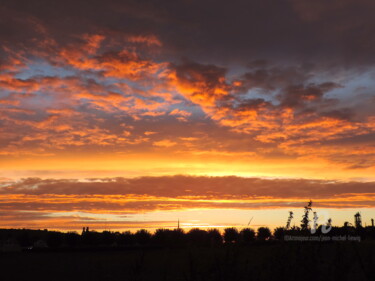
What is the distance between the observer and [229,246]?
18.3ft

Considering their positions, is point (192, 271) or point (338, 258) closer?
point (192, 271)

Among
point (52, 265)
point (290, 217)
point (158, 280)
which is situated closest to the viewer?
point (290, 217)

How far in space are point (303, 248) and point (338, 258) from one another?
0.88 metres

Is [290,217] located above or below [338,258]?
above

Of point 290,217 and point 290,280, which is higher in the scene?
point 290,217

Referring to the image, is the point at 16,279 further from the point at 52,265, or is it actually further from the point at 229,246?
the point at 229,246

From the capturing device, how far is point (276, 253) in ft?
→ 18.9

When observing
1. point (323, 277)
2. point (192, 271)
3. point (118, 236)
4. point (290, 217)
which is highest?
point (290, 217)

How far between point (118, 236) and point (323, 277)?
4498 cm

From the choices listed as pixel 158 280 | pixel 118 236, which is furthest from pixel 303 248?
pixel 118 236

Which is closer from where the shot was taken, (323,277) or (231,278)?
(231,278)

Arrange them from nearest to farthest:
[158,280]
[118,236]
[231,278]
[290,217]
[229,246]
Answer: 1. [231,278]
2. [229,246]
3. [290,217]
4. [158,280]
5. [118,236]

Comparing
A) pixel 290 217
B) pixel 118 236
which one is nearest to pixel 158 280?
pixel 290 217

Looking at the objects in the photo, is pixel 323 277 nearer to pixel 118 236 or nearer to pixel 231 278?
pixel 231 278
